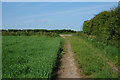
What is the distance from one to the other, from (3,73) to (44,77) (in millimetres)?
1688

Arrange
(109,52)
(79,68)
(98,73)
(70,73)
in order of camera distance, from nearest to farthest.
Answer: (98,73)
(70,73)
(79,68)
(109,52)

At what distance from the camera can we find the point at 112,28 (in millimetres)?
9945

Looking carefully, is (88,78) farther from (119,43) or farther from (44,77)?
(119,43)

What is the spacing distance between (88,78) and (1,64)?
12.2 feet

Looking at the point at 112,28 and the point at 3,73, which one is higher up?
the point at 112,28

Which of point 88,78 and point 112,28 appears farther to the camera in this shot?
point 112,28

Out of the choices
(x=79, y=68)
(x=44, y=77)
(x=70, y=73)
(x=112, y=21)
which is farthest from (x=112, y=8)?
(x=44, y=77)

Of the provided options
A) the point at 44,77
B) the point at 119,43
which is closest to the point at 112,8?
the point at 119,43

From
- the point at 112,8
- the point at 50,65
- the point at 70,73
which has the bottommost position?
the point at 70,73

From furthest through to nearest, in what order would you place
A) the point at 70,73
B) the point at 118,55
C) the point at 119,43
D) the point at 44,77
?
the point at 119,43 → the point at 118,55 → the point at 70,73 → the point at 44,77

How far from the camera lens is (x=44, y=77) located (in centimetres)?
424

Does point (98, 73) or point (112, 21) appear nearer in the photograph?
point (98, 73)

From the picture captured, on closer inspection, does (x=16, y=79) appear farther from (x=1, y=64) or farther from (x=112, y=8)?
(x=112, y=8)

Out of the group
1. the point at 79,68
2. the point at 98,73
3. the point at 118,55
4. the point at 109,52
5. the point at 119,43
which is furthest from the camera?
the point at 119,43
